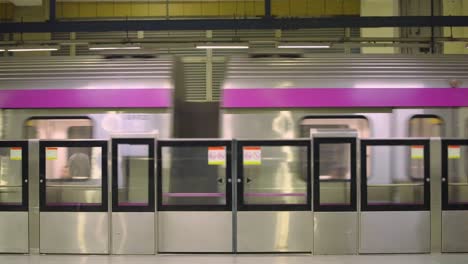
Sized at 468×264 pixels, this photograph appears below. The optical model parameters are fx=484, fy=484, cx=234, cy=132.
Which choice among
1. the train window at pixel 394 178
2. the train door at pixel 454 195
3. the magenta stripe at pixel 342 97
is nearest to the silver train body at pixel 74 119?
the magenta stripe at pixel 342 97

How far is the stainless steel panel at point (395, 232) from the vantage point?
6.20 m

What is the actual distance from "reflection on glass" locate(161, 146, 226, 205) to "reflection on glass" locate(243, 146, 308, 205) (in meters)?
0.37

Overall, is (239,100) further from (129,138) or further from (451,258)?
(451,258)

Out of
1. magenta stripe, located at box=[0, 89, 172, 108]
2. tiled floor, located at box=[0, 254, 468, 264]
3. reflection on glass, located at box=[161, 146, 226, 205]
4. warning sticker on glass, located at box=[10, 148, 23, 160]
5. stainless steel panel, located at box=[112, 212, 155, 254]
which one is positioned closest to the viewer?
tiled floor, located at box=[0, 254, 468, 264]

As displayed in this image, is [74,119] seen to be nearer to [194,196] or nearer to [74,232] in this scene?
[74,232]

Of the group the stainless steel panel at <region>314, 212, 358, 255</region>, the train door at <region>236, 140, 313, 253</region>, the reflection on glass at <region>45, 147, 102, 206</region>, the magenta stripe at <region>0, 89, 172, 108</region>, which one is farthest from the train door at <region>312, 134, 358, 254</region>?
the reflection on glass at <region>45, 147, 102, 206</region>

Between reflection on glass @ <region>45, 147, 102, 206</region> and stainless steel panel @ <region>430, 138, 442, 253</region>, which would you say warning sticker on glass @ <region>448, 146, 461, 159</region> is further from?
reflection on glass @ <region>45, 147, 102, 206</region>

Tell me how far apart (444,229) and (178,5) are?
10.8 meters

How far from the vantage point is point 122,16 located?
14.6m

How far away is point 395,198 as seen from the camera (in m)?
6.32

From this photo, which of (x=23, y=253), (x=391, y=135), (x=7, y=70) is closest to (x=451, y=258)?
(x=391, y=135)

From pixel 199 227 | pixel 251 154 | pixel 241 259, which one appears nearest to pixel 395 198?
pixel 251 154

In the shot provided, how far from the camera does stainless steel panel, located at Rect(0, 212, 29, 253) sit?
629cm

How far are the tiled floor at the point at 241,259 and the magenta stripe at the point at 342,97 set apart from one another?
1.96 meters
